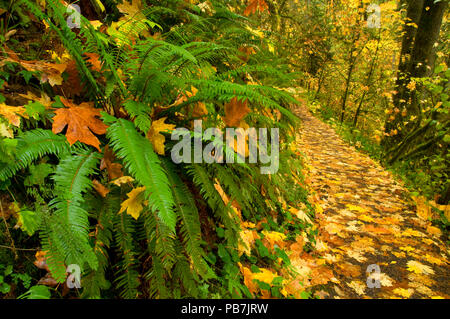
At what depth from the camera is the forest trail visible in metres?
2.37

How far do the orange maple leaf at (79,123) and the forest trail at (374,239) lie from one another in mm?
2053

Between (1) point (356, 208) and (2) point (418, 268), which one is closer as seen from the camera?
(2) point (418, 268)

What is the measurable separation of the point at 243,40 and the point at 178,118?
1314 millimetres

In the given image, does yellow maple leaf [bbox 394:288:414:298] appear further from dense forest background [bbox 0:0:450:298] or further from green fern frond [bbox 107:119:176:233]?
green fern frond [bbox 107:119:176:233]

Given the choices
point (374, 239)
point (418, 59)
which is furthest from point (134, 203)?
point (418, 59)

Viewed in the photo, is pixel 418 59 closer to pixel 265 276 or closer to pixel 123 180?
pixel 265 276

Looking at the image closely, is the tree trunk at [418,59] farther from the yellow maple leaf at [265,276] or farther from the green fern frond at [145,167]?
the green fern frond at [145,167]

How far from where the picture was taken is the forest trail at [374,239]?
2367mm

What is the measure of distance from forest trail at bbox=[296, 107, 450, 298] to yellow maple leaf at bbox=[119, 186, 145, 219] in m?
1.66

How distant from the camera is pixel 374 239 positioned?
10.0 feet

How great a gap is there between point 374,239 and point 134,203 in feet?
9.61

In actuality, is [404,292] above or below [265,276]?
below

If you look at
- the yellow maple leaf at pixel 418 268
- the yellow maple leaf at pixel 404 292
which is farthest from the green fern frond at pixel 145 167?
the yellow maple leaf at pixel 418 268

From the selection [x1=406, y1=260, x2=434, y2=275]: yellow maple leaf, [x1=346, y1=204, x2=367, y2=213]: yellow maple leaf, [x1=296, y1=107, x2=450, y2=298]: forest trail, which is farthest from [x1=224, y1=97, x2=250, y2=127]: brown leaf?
[x1=346, y1=204, x2=367, y2=213]: yellow maple leaf
